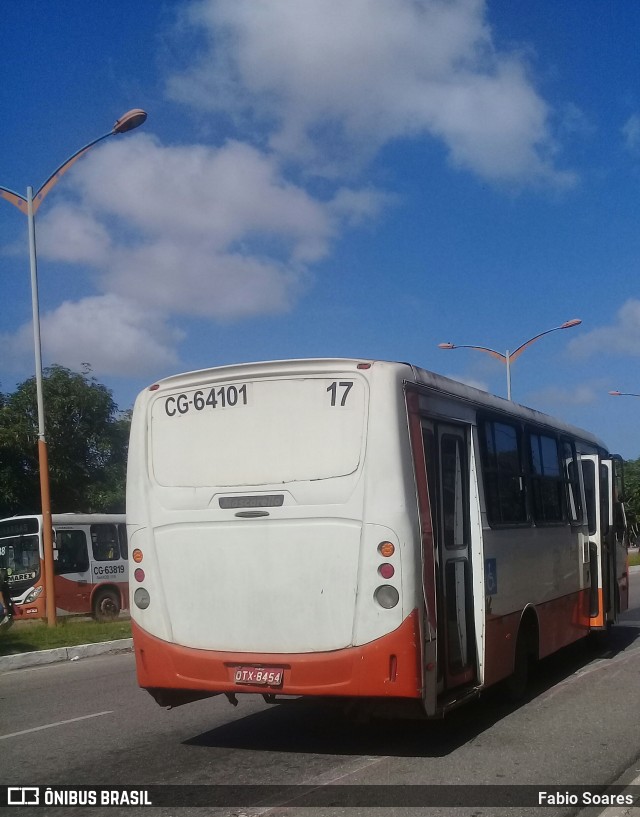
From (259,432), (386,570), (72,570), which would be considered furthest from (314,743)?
(72,570)

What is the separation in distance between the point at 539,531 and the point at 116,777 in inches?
201

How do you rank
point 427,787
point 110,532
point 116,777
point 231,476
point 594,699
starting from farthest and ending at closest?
point 110,532, point 594,699, point 231,476, point 116,777, point 427,787

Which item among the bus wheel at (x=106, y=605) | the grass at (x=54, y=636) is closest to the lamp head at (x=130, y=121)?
the grass at (x=54, y=636)

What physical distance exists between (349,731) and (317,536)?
7.27 ft

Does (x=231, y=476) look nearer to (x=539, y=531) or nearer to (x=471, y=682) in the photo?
(x=471, y=682)

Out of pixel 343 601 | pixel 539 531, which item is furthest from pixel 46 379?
pixel 343 601

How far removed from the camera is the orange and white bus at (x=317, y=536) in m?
6.75

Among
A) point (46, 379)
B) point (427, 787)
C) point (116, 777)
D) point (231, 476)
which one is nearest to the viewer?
point (427, 787)

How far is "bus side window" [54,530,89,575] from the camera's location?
2430cm

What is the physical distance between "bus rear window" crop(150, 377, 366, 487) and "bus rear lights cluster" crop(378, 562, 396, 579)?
72 cm

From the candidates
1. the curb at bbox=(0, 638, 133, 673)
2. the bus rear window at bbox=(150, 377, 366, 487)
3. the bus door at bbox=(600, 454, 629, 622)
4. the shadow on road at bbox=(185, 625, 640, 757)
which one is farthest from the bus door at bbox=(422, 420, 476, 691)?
the curb at bbox=(0, 638, 133, 673)

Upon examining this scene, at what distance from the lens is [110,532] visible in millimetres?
25828

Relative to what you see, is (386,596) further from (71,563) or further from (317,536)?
(71,563)

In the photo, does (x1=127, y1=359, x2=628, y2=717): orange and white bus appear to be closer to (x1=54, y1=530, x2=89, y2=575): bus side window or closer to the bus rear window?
the bus rear window
